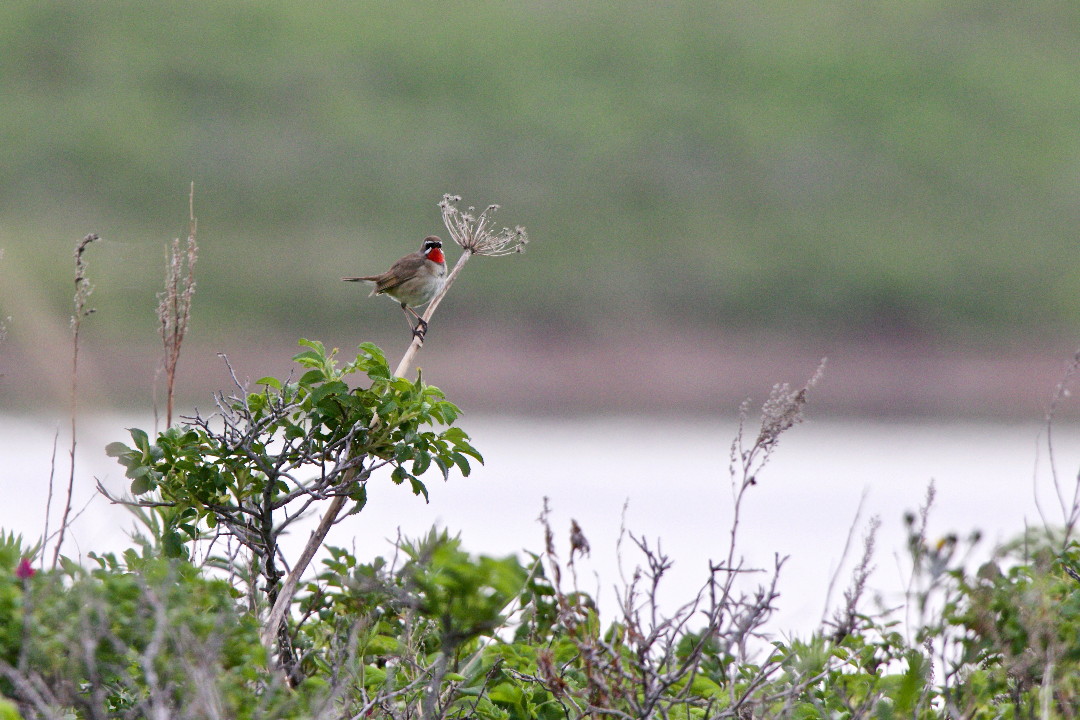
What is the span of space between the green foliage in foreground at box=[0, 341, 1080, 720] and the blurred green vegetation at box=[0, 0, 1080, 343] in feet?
81.0

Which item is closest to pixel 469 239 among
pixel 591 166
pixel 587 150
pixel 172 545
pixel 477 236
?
pixel 477 236

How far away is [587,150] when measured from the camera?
1661 inches

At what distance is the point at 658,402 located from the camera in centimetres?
2892

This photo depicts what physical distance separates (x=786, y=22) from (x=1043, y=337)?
20232mm

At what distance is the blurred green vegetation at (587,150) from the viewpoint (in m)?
34.9

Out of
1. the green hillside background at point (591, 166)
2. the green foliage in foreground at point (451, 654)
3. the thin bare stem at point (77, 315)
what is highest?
the green hillside background at point (591, 166)

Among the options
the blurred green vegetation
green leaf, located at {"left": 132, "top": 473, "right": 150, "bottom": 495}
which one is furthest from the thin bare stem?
the blurred green vegetation

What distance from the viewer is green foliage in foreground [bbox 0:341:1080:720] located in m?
2.54

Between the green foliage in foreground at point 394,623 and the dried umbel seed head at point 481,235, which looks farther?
the dried umbel seed head at point 481,235

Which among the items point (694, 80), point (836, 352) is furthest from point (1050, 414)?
point (694, 80)

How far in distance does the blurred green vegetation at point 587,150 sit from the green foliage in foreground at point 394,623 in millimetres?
24691

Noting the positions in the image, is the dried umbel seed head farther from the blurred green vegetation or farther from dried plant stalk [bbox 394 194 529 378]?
the blurred green vegetation

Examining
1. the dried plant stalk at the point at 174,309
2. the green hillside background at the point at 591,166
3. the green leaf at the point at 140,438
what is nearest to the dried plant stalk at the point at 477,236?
the dried plant stalk at the point at 174,309

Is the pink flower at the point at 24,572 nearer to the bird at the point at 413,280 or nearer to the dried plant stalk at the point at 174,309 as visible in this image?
the dried plant stalk at the point at 174,309
